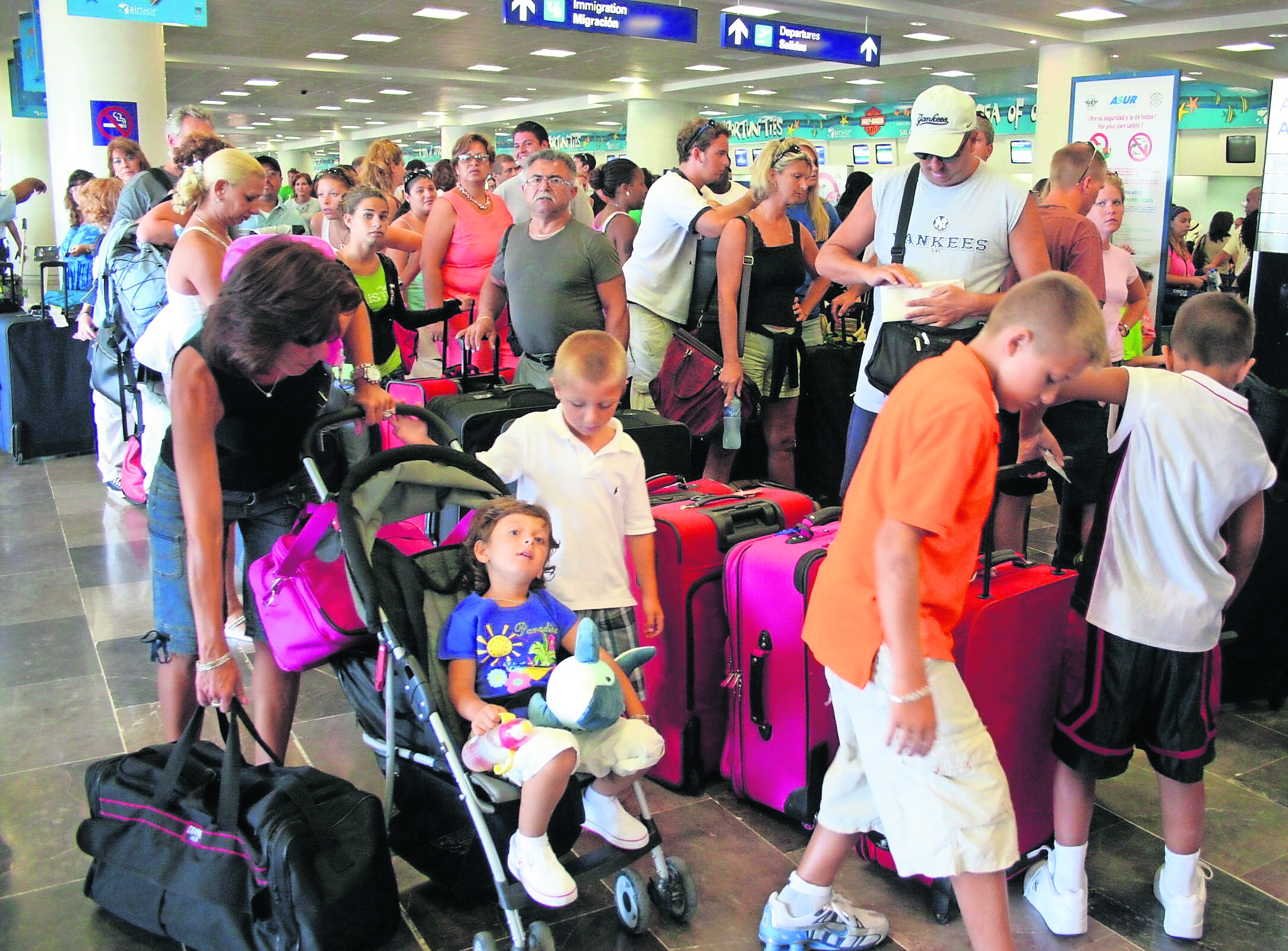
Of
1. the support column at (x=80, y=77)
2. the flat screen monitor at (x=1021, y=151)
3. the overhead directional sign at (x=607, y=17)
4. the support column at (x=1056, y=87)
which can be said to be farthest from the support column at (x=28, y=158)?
the flat screen monitor at (x=1021, y=151)

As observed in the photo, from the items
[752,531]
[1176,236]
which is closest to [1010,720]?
[752,531]

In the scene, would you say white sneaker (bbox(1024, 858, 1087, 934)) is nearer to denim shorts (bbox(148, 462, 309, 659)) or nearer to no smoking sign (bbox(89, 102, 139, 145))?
denim shorts (bbox(148, 462, 309, 659))

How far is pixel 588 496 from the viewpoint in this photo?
260 cm

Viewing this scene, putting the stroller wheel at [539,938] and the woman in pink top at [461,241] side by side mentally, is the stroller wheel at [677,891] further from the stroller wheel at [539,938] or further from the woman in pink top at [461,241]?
the woman in pink top at [461,241]

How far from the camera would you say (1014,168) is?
24.7m

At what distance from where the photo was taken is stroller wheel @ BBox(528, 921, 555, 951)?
2.11 m

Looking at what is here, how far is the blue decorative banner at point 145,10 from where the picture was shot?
8.09 meters

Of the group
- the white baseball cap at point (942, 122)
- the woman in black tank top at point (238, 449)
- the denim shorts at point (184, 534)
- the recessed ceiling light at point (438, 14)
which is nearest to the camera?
the woman in black tank top at point (238, 449)

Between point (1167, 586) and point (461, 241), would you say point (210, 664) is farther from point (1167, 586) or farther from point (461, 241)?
point (461, 241)

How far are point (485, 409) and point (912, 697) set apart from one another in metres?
1.98

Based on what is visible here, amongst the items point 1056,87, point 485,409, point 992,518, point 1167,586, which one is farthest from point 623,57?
point 1167,586

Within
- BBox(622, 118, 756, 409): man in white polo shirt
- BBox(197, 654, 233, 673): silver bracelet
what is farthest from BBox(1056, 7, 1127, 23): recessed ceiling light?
BBox(197, 654, 233, 673): silver bracelet

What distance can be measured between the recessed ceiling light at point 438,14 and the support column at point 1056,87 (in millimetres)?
7716

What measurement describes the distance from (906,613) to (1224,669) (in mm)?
2216
